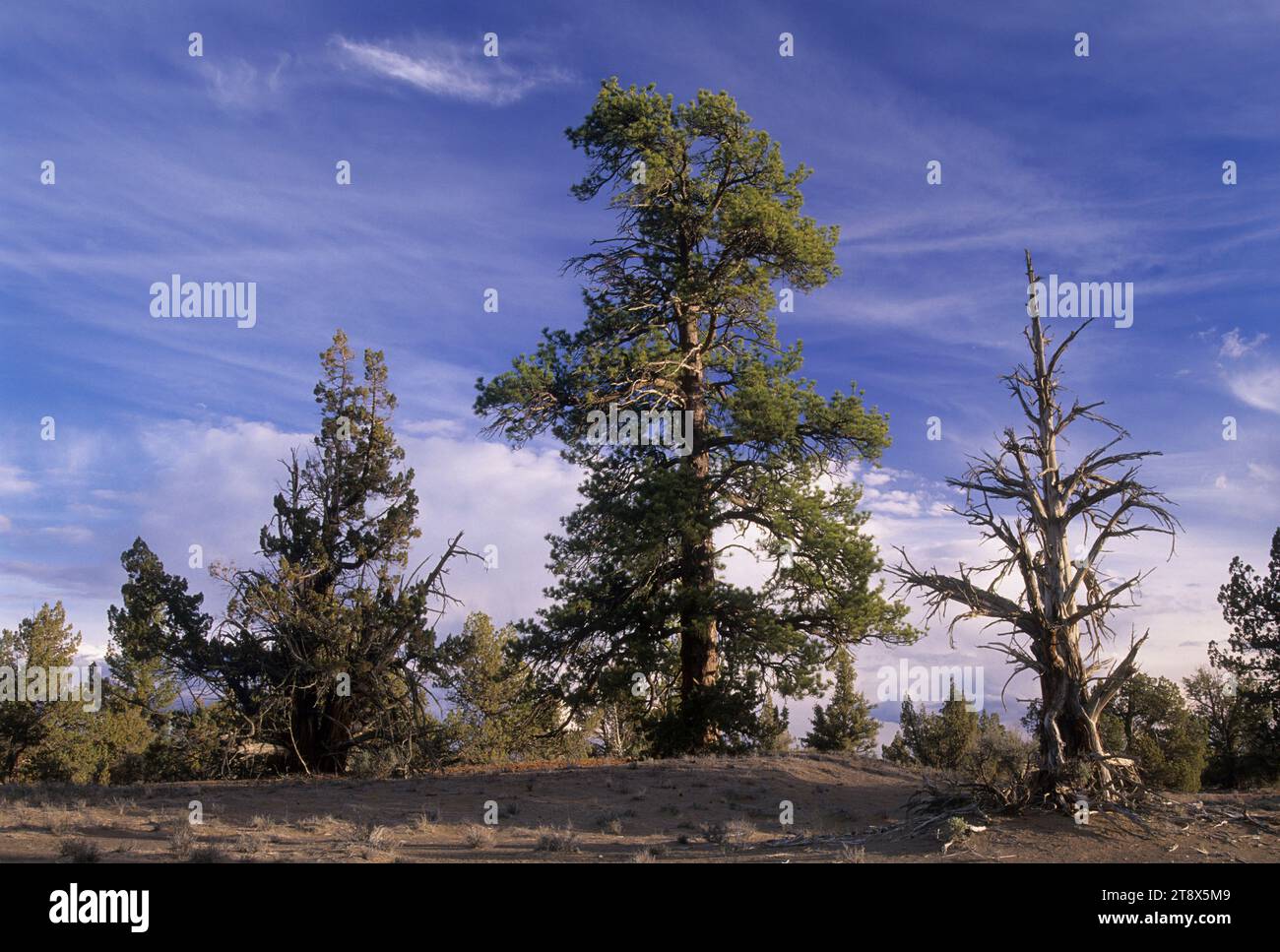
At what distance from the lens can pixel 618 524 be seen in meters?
22.0

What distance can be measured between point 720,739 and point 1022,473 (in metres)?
11.7

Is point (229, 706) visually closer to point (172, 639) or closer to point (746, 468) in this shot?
point (172, 639)

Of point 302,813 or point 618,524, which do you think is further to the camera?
point 618,524

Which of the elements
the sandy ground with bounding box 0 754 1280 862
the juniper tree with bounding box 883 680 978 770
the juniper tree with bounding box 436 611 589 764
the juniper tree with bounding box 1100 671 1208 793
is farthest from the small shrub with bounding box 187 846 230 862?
the juniper tree with bounding box 883 680 978 770

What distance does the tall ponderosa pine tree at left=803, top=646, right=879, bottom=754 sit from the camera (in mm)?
48844

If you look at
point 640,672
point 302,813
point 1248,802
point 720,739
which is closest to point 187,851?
point 302,813

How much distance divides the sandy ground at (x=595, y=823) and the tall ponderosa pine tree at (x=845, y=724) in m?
29.7

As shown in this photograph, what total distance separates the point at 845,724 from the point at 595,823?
38686 millimetres

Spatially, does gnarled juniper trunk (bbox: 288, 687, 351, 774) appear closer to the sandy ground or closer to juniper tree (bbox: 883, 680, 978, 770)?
the sandy ground

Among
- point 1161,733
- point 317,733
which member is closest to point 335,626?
point 317,733

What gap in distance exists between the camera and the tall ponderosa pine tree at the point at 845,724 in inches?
1923

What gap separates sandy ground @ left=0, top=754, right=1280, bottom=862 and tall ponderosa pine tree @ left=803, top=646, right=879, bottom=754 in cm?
2967
